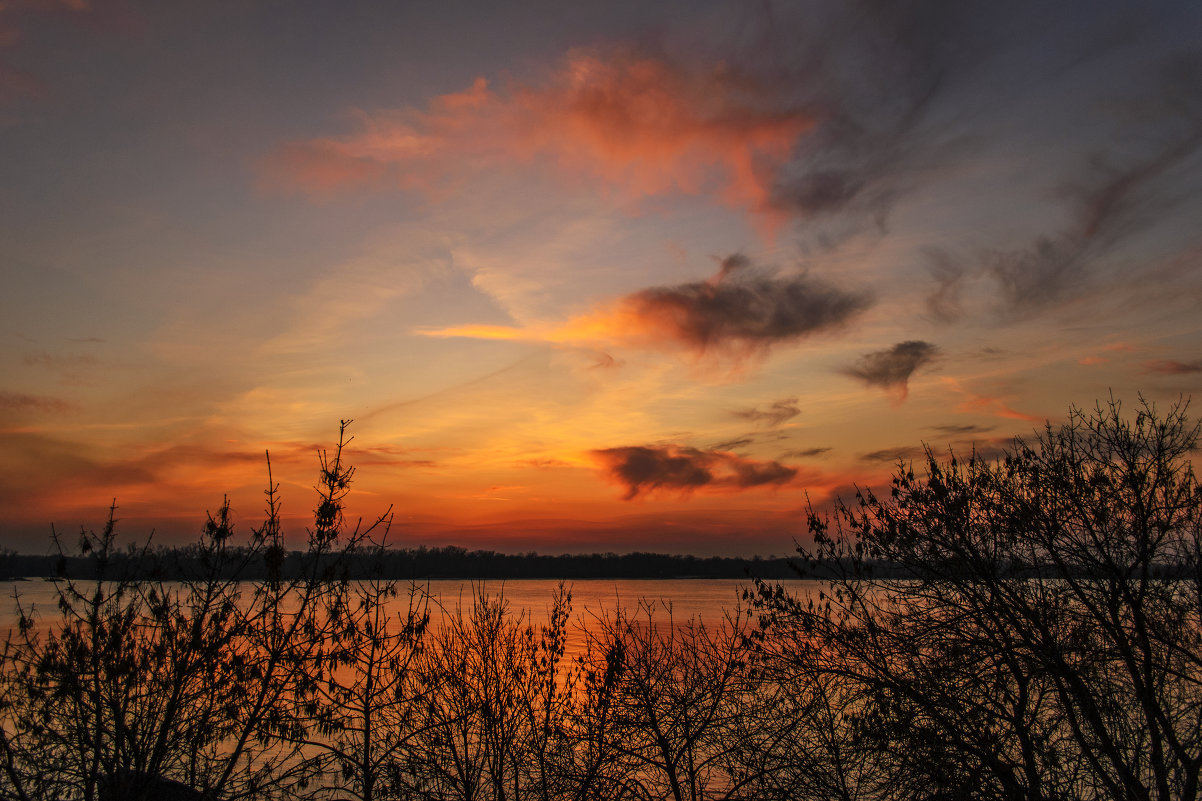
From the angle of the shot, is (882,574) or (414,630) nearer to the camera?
(414,630)

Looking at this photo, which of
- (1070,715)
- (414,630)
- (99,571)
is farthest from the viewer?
(1070,715)

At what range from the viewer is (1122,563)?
1495 cm

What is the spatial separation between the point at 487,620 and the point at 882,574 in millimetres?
9429

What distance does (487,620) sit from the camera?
17.3m

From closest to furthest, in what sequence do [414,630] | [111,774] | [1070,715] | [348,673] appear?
[111,774]
[414,630]
[1070,715]
[348,673]

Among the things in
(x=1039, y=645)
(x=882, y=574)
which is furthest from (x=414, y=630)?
(x=1039, y=645)

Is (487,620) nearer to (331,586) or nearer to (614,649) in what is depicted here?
(614,649)

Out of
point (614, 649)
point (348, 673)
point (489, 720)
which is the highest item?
point (614, 649)

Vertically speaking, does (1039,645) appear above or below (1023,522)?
below

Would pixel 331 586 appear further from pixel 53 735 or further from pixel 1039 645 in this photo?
pixel 1039 645

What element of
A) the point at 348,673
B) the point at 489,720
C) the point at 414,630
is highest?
the point at 414,630

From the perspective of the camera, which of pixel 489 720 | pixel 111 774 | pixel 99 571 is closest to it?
pixel 111 774

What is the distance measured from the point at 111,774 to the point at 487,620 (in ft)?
33.0

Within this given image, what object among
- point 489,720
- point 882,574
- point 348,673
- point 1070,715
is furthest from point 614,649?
point 348,673
